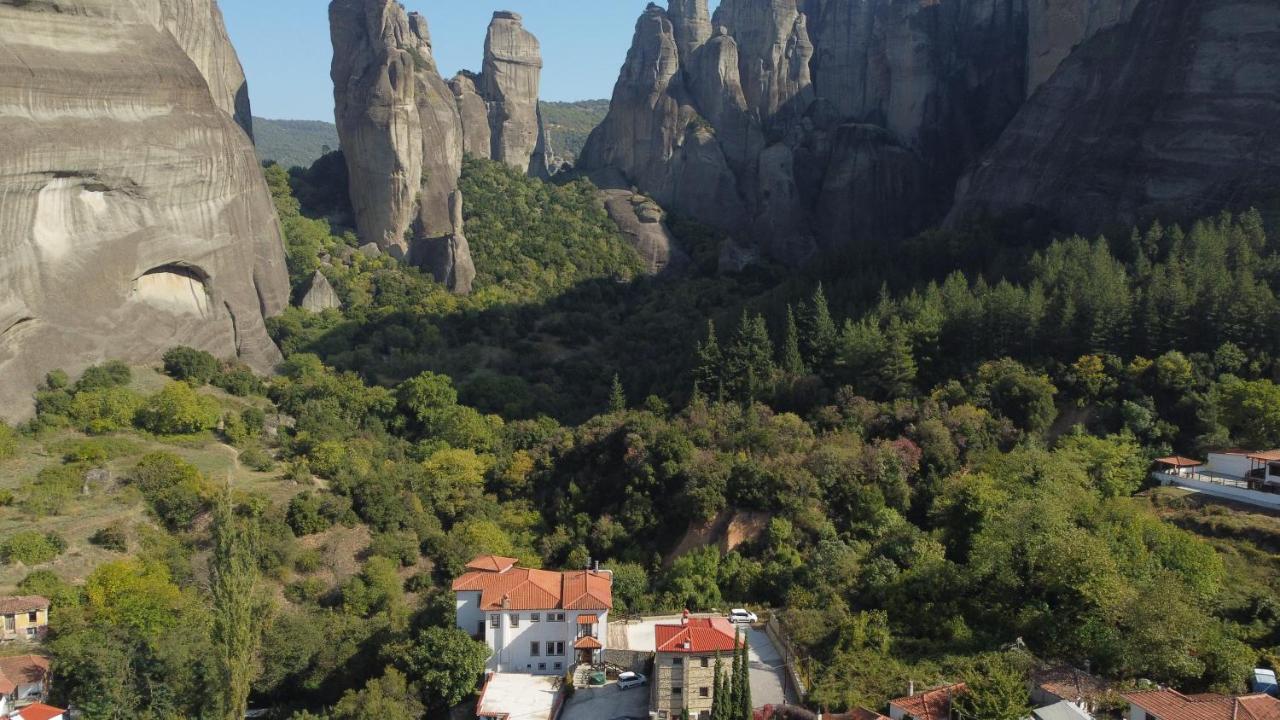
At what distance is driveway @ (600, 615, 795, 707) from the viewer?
85.1ft

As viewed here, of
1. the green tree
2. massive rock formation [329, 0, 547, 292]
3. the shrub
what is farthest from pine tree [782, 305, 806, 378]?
massive rock formation [329, 0, 547, 292]

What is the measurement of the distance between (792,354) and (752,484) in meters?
8.04

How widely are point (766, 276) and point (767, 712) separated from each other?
1589 inches

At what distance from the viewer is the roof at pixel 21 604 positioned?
2833 centimetres

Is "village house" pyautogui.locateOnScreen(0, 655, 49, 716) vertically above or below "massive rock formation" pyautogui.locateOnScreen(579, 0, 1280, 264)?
below

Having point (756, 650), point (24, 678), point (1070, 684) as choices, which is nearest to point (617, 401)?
point (756, 650)

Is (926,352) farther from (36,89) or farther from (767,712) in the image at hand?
(36,89)

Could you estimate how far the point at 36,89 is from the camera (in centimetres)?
3878

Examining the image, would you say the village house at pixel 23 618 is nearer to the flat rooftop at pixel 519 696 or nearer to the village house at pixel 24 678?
the village house at pixel 24 678

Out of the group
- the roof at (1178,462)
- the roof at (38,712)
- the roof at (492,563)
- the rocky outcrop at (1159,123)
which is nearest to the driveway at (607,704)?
the roof at (492,563)

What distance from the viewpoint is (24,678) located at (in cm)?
2698

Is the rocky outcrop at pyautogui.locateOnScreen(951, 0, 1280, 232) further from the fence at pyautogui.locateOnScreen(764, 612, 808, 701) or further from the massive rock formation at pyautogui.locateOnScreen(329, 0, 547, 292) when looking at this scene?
the fence at pyautogui.locateOnScreen(764, 612, 808, 701)

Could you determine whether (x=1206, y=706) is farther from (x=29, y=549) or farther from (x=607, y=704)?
(x=29, y=549)

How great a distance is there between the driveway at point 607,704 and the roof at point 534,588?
2166 millimetres
